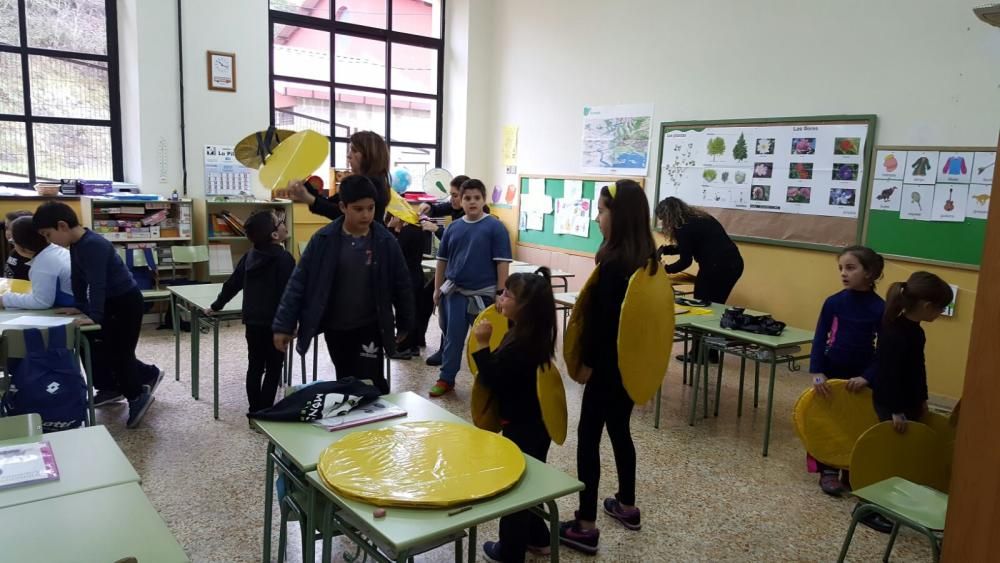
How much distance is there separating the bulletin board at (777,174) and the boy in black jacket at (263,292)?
12.7 ft

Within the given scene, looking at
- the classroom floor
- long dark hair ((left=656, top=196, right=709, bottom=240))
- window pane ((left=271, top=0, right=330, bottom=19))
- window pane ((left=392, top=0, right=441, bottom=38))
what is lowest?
the classroom floor

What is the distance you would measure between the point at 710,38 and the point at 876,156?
182cm

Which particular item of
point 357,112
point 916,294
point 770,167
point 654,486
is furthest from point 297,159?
point 357,112

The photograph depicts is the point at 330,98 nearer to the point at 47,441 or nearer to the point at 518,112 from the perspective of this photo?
the point at 518,112

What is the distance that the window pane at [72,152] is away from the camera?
255 inches

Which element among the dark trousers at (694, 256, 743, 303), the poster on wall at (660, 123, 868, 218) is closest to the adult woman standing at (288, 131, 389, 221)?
the dark trousers at (694, 256, 743, 303)

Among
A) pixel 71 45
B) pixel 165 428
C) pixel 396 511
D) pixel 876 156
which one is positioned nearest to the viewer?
pixel 396 511

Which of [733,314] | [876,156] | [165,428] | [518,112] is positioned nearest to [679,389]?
[733,314]

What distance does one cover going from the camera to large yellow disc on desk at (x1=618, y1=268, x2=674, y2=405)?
7.82 ft

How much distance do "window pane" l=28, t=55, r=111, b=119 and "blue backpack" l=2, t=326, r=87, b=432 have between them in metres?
4.58

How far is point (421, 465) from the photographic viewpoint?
5.47 ft

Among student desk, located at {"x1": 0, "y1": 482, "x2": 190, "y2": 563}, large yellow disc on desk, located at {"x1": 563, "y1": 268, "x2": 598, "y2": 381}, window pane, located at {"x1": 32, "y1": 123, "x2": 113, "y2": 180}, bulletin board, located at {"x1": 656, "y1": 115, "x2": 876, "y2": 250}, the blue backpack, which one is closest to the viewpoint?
student desk, located at {"x1": 0, "y1": 482, "x2": 190, "y2": 563}

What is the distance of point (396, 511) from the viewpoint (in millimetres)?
1481

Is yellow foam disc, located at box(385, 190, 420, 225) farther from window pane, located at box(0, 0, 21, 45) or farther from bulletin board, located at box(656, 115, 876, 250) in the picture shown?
window pane, located at box(0, 0, 21, 45)
